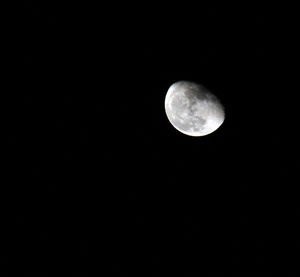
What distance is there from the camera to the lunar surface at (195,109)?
3.55 m

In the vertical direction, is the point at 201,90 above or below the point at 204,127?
above

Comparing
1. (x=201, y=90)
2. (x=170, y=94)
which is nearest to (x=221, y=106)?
(x=201, y=90)

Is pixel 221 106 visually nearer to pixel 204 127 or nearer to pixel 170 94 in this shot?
pixel 204 127

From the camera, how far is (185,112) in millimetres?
3596

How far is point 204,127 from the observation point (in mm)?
3672

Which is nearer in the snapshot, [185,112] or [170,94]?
[185,112]

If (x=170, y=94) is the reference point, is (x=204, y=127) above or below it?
below

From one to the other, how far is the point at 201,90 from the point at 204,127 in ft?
1.53

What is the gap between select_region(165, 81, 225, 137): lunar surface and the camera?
3549 millimetres

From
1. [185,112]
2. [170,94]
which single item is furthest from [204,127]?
[170,94]

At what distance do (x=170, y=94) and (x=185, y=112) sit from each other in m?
0.39

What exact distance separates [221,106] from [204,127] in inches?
13.3

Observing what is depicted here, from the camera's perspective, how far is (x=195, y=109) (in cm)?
354

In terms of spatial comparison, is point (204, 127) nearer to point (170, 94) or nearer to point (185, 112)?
point (185, 112)
